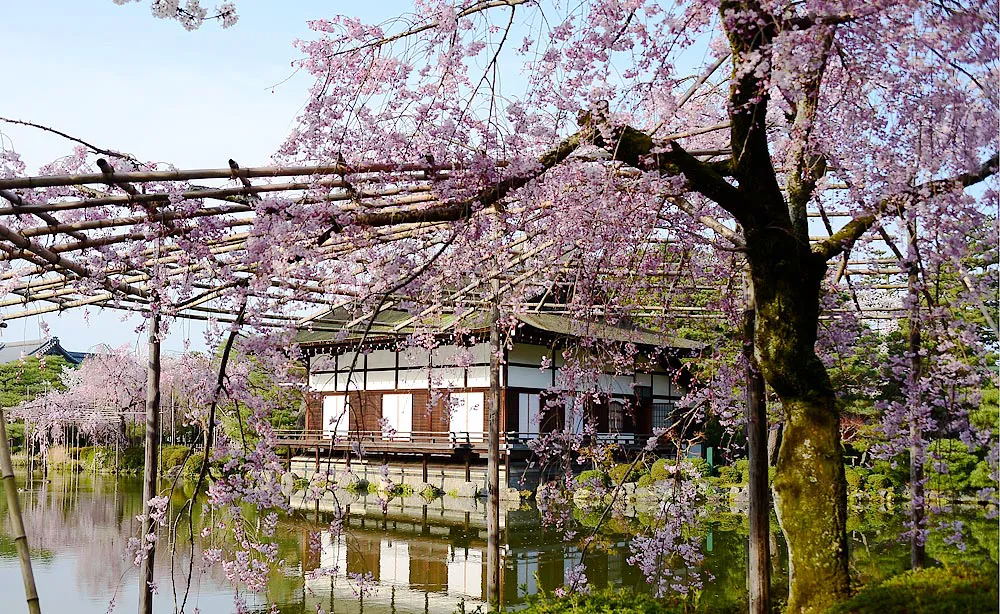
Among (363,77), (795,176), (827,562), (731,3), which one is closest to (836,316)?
(795,176)

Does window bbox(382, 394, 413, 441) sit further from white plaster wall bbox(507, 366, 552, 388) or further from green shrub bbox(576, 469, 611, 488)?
green shrub bbox(576, 469, 611, 488)

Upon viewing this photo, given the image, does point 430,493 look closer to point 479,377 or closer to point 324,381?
point 479,377

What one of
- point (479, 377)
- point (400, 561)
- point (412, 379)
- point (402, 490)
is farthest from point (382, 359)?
point (400, 561)

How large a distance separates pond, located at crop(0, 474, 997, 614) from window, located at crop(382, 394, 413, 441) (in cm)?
387

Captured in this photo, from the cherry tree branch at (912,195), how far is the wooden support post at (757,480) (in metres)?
1.03

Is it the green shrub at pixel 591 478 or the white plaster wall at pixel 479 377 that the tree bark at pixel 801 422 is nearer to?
the green shrub at pixel 591 478

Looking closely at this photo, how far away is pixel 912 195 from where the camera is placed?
3.22m

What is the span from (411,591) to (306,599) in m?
1.19

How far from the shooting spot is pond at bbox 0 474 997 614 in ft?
27.4

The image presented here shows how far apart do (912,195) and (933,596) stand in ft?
5.11

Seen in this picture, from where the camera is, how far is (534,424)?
18406 millimetres

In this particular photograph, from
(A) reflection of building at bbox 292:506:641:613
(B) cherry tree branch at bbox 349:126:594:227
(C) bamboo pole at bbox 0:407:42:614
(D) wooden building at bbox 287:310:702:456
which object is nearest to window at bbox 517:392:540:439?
(D) wooden building at bbox 287:310:702:456

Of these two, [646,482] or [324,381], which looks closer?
[646,482]

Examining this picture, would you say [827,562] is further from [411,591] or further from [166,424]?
[166,424]
